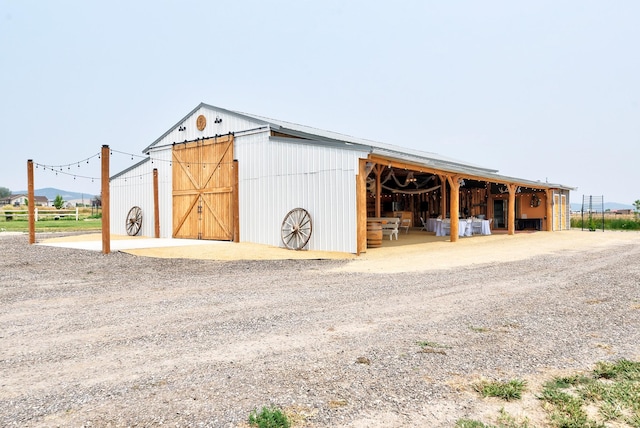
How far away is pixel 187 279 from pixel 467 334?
18.3 ft

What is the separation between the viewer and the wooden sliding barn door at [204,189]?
1652cm

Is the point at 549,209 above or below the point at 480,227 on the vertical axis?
above

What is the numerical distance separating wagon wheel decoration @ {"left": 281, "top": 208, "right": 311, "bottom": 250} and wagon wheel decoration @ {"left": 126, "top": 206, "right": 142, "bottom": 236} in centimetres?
917

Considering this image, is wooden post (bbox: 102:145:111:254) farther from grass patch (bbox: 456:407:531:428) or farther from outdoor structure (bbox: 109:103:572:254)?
grass patch (bbox: 456:407:531:428)

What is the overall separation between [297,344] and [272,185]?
10725 mm

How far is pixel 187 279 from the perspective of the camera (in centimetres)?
841

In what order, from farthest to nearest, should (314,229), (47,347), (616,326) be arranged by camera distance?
(314,229), (616,326), (47,347)

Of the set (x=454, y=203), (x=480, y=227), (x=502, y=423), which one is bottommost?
(x=502, y=423)

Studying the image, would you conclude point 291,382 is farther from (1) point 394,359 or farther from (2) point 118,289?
(2) point 118,289

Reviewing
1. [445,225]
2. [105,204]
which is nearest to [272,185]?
[105,204]

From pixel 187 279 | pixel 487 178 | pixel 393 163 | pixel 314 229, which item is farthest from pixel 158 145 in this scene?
pixel 487 178

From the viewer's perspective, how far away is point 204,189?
17328 millimetres

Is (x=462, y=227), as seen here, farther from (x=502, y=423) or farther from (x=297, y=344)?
(x=502, y=423)

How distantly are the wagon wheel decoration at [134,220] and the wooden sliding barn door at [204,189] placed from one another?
2.53 metres
